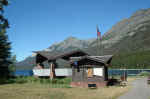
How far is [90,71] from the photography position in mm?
24578

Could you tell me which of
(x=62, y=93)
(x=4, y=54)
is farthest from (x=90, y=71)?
(x=4, y=54)

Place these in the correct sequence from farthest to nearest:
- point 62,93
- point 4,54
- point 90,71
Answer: point 4,54 < point 90,71 < point 62,93

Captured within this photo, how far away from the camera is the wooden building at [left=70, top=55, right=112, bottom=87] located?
23.9 metres

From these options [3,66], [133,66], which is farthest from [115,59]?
[3,66]

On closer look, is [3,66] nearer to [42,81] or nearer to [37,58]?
[37,58]

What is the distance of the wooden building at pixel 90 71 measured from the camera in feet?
78.4

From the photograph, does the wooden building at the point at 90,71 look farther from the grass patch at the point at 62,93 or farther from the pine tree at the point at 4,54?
the pine tree at the point at 4,54

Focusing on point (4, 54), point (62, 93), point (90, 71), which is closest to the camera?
point (62, 93)

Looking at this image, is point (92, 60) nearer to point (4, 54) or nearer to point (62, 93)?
point (62, 93)

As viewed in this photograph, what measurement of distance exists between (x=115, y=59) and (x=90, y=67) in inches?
1853

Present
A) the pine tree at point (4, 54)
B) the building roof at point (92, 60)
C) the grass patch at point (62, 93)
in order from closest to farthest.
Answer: the grass patch at point (62, 93) → the building roof at point (92, 60) → the pine tree at point (4, 54)

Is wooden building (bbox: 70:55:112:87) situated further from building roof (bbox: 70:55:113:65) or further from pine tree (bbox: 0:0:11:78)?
pine tree (bbox: 0:0:11:78)

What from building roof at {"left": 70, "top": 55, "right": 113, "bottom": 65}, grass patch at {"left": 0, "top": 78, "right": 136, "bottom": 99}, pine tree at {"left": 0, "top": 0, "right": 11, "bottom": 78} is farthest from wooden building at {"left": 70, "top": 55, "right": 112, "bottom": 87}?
pine tree at {"left": 0, "top": 0, "right": 11, "bottom": 78}

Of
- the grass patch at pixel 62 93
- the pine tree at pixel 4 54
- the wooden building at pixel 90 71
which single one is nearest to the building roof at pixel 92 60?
the wooden building at pixel 90 71
